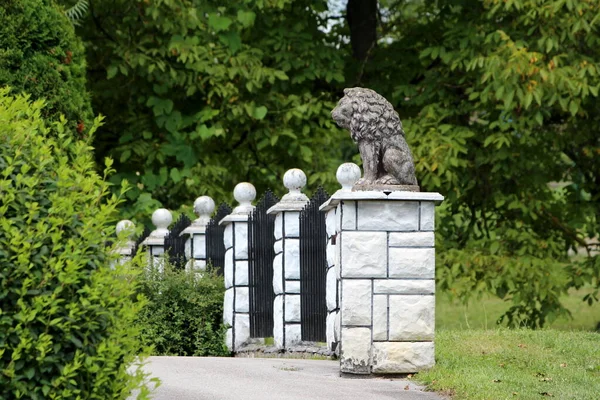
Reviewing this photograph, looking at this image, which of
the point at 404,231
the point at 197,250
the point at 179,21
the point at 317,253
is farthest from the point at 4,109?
the point at 179,21

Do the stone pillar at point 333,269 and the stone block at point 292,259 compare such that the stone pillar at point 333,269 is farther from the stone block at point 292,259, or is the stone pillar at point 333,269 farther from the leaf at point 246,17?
the leaf at point 246,17

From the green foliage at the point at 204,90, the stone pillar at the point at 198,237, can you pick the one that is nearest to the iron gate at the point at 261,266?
the stone pillar at the point at 198,237

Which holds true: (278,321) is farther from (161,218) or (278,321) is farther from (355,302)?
(161,218)

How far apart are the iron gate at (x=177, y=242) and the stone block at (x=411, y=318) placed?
12.8ft

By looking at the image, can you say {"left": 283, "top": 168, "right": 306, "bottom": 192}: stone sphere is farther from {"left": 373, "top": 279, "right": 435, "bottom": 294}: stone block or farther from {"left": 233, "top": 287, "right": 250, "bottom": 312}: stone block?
{"left": 373, "top": 279, "right": 435, "bottom": 294}: stone block

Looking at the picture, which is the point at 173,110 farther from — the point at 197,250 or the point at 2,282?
the point at 2,282

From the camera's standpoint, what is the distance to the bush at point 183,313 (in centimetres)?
927

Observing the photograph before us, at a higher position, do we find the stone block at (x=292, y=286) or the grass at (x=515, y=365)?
the stone block at (x=292, y=286)

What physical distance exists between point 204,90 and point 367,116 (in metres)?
5.46

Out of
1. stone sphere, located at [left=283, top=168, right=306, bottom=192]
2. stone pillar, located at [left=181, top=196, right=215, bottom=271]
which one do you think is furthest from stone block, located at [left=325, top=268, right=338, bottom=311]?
stone pillar, located at [left=181, top=196, right=215, bottom=271]

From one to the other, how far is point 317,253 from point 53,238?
176 inches

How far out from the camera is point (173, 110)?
12.5m

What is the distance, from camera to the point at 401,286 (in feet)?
22.7

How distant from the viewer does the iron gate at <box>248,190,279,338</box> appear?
9102 mm
